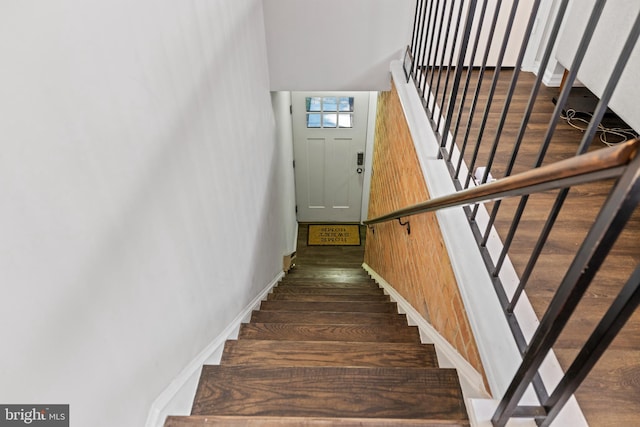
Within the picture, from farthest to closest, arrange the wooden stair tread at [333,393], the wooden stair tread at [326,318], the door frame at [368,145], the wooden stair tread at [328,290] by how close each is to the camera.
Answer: the door frame at [368,145]
the wooden stair tread at [328,290]
the wooden stair tread at [326,318]
the wooden stair tread at [333,393]

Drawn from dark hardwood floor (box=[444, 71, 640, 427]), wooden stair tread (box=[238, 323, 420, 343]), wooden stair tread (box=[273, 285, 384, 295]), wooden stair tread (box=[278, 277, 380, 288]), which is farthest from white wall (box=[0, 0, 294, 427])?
wooden stair tread (box=[278, 277, 380, 288])

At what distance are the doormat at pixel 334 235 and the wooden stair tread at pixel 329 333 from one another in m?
→ 3.75

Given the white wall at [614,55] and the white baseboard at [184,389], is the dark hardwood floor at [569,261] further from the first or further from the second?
the white baseboard at [184,389]

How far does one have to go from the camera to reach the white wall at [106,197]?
73 cm

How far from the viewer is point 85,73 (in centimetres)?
88

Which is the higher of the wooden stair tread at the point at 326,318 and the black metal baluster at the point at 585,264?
the black metal baluster at the point at 585,264

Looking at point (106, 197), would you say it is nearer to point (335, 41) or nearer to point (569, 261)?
point (569, 261)

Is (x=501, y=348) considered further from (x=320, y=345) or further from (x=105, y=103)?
(x=105, y=103)

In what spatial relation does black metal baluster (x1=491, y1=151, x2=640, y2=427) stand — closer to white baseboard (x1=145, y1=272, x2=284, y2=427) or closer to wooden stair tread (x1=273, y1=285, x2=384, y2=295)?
white baseboard (x1=145, y1=272, x2=284, y2=427)

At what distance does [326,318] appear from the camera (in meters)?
2.63

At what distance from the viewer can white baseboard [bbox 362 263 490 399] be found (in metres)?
1.33

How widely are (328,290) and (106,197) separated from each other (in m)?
3.21

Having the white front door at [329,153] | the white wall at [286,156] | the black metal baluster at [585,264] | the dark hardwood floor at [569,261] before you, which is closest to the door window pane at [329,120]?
the white front door at [329,153]

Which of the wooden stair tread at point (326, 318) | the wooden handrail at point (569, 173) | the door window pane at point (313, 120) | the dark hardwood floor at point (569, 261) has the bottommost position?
the door window pane at point (313, 120)
